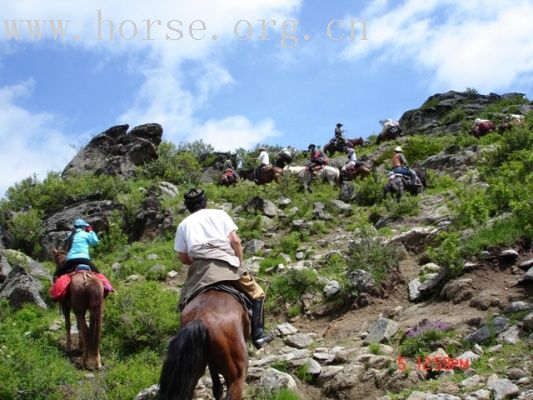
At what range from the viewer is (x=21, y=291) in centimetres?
1297

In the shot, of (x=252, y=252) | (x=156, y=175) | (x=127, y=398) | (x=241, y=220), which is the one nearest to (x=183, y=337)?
(x=127, y=398)

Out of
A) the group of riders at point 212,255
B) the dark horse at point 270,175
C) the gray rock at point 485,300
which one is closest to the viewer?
the group of riders at point 212,255

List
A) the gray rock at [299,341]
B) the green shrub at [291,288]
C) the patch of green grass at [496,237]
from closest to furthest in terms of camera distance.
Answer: the gray rock at [299,341] < the patch of green grass at [496,237] < the green shrub at [291,288]

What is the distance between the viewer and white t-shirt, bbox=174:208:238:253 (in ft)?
21.8

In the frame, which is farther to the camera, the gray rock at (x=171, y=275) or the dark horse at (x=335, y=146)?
the dark horse at (x=335, y=146)

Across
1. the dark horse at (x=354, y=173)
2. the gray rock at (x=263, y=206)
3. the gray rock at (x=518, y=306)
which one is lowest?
the gray rock at (x=518, y=306)

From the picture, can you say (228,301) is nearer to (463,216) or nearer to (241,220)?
(463,216)

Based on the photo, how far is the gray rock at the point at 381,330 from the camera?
8.30 meters

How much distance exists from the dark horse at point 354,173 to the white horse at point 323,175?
218mm

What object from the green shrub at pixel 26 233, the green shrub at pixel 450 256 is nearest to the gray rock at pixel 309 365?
the green shrub at pixel 450 256

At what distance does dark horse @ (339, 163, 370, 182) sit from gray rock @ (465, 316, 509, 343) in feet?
42.4

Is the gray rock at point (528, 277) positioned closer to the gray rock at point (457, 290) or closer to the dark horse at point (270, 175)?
the gray rock at point (457, 290)

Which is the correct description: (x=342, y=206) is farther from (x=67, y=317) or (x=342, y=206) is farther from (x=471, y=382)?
(x=471, y=382)

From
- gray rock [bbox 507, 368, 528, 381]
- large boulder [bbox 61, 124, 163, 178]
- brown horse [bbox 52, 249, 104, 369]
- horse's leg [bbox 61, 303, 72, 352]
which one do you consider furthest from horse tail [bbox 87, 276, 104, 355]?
large boulder [bbox 61, 124, 163, 178]
